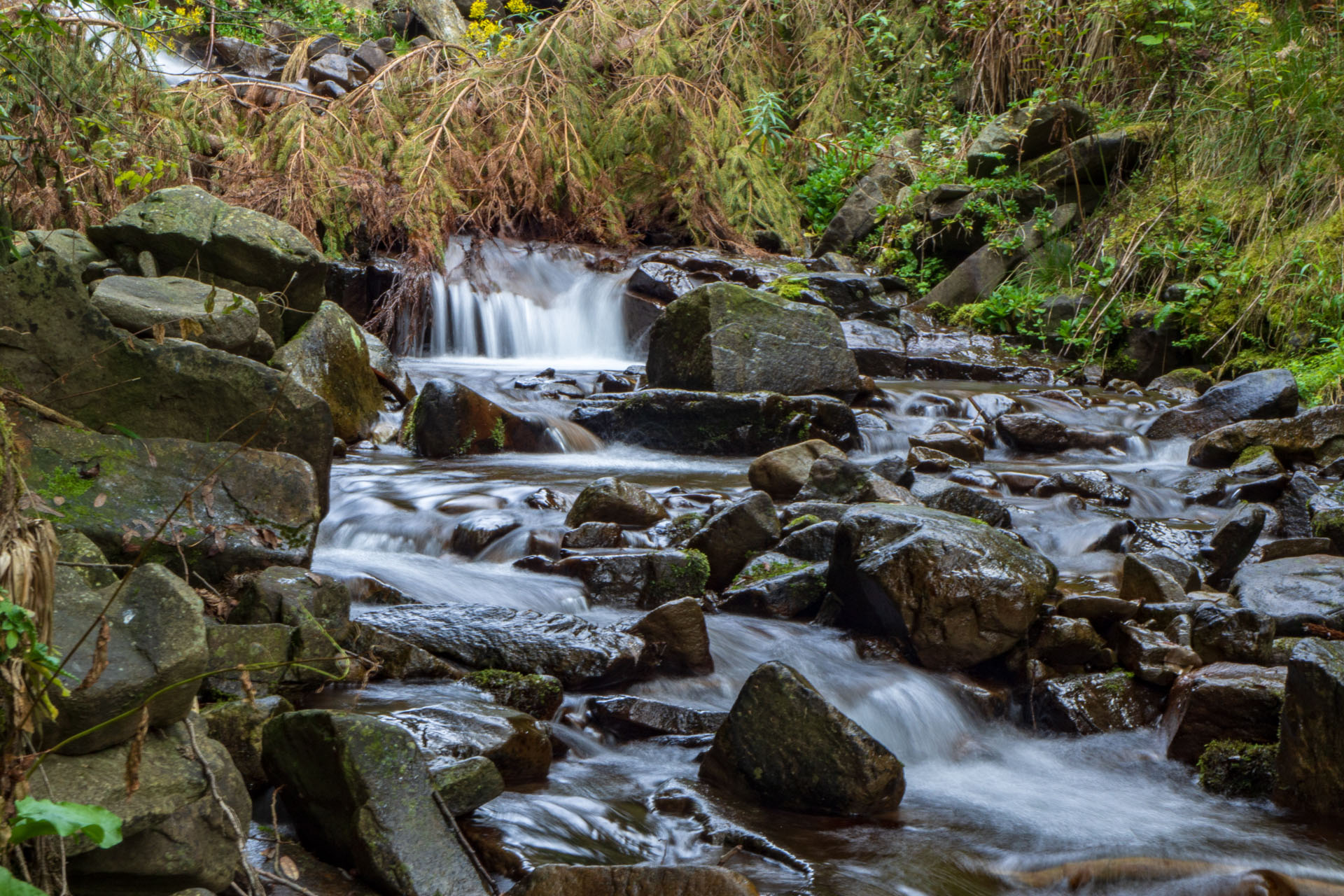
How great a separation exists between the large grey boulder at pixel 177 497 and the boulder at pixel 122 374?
0.11 m

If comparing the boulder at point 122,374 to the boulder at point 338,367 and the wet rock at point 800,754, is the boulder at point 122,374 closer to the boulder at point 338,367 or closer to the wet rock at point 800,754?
the wet rock at point 800,754

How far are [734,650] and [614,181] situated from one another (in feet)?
28.8

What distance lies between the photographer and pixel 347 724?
2.34m

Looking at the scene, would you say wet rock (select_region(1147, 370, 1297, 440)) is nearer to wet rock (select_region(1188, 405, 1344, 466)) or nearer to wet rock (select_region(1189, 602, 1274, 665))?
wet rock (select_region(1188, 405, 1344, 466))

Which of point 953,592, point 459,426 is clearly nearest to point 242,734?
point 953,592

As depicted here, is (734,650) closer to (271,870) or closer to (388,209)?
(271,870)

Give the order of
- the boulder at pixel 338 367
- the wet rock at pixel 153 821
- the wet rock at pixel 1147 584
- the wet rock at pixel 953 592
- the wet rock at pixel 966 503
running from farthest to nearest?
the boulder at pixel 338 367 → the wet rock at pixel 966 503 → the wet rock at pixel 1147 584 → the wet rock at pixel 953 592 → the wet rock at pixel 153 821

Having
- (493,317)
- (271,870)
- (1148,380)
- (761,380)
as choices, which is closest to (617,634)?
(271,870)

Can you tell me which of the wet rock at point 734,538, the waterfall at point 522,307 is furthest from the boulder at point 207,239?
the waterfall at point 522,307

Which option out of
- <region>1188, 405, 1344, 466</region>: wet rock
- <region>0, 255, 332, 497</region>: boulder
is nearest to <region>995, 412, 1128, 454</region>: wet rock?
<region>1188, 405, 1344, 466</region>: wet rock

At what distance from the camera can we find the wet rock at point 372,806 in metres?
2.26

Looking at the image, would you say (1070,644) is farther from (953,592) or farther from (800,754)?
(800,754)

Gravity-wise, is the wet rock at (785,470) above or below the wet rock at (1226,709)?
above

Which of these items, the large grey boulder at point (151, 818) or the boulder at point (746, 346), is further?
the boulder at point (746, 346)
